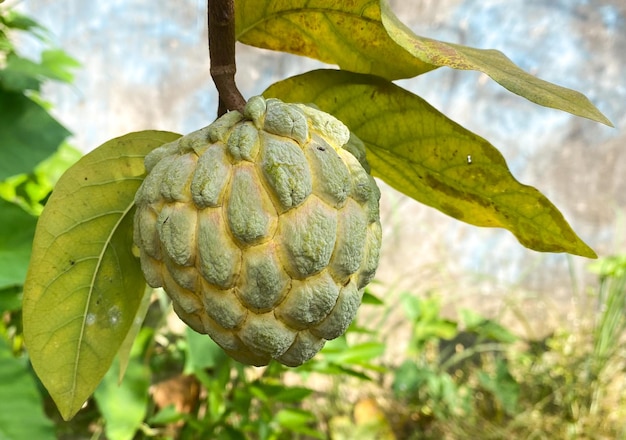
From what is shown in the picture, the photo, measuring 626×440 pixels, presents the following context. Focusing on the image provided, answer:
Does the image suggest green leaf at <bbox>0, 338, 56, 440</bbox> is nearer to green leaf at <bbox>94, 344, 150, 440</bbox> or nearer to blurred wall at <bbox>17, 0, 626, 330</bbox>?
green leaf at <bbox>94, 344, 150, 440</bbox>

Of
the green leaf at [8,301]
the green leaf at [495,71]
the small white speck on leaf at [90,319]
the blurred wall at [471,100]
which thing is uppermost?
the blurred wall at [471,100]

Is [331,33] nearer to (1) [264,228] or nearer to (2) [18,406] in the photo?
(1) [264,228]

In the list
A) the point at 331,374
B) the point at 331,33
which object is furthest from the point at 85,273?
the point at 331,374

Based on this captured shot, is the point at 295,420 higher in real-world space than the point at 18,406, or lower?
higher

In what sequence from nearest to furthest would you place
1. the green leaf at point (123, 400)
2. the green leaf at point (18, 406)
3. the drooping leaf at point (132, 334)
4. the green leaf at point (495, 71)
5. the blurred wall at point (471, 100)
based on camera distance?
1. the green leaf at point (495, 71)
2. the drooping leaf at point (132, 334)
3. the green leaf at point (18, 406)
4. the green leaf at point (123, 400)
5. the blurred wall at point (471, 100)

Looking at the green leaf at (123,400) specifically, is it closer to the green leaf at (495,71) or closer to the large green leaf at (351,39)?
the large green leaf at (351,39)

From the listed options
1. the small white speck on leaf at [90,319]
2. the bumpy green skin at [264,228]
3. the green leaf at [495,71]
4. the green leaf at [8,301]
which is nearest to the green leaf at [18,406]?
the green leaf at [8,301]
